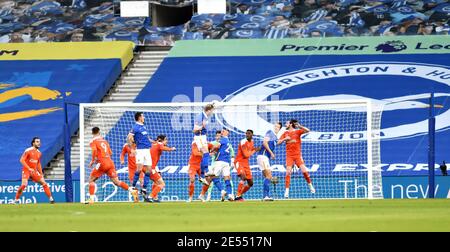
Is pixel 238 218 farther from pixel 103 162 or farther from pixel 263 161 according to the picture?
pixel 263 161

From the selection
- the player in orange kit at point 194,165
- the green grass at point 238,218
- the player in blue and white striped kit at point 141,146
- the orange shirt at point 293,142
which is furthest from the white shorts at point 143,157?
the orange shirt at point 293,142

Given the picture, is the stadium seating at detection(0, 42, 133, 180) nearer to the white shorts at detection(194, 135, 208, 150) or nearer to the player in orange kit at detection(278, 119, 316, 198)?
the white shorts at detection(194, 135, 208, 150)

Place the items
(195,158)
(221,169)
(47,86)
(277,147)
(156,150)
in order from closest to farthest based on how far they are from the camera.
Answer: (221,169) → (195,158) → (156,150) → (277,147) → (47,86)

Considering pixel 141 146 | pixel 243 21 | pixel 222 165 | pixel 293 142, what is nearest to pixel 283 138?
pixel 293 142

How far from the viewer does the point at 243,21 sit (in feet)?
126

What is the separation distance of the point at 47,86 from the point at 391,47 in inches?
461

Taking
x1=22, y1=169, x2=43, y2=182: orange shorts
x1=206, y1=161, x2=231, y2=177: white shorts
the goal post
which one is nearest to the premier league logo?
the goal post

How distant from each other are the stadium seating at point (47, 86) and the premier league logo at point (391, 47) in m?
8.75

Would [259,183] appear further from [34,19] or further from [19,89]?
[34,19]

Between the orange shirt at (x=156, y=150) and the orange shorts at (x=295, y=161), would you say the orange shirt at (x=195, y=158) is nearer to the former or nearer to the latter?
the orange shirt at (x=156, y=150)

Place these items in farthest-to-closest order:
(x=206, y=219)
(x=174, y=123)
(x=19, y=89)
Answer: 1. (x=19, y=89)
2. (x=174, y=123)
3. (x=206, y=219)

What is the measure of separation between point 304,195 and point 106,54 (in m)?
12.3

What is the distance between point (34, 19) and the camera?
39.7 metres
